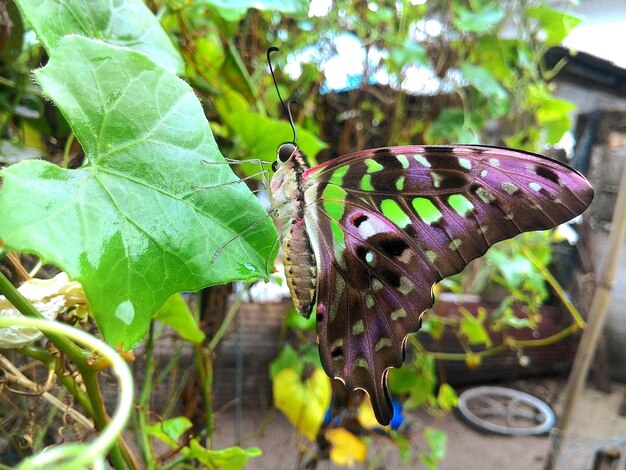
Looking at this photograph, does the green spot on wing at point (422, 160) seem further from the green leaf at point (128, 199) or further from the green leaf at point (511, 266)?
the green leaf at point (511, 266)

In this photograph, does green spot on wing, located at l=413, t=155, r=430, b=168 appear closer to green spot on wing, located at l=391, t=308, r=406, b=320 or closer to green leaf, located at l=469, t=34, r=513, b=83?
green spot on wing, located at l=391, t=308, r=406, b=320

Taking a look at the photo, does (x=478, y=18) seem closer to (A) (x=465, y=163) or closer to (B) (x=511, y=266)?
(B) (x=511, y=266)

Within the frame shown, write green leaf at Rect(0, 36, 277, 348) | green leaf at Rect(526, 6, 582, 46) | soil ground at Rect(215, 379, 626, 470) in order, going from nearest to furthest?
1. green leaf at Rect(0, 36, 277, 348)
2. green leaf at Rect(526, 6, 582, 46)
3. soil ground at Rect(215, 379, 626, 470)

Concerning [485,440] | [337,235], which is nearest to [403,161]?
[337,235]

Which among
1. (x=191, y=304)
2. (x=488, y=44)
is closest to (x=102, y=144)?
(x=191, y=304)

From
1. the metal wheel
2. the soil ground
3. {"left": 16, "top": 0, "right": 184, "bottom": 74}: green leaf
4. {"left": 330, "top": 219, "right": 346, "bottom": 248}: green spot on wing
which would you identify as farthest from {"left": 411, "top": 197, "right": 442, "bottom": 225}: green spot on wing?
the metal wheel

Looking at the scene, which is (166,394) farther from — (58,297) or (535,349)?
(535,349)
